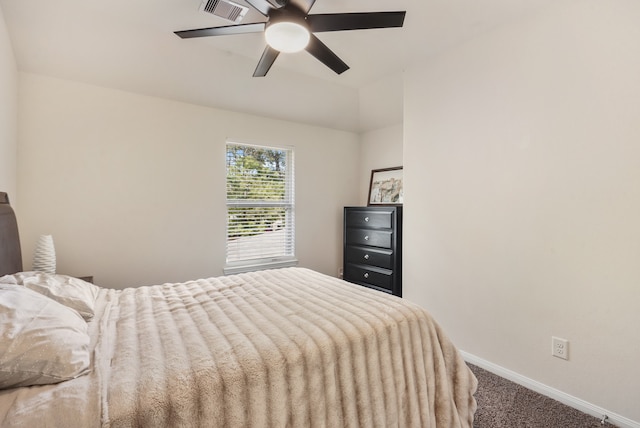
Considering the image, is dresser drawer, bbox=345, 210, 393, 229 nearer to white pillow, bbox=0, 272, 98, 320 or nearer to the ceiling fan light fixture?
the ceiling fan light fixture

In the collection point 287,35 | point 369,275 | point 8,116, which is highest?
point 287,35

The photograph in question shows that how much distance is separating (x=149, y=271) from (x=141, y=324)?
1.69 m

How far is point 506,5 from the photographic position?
202 cm

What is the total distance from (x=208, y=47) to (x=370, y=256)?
2663 millimetres

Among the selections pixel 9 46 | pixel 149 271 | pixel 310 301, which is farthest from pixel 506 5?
pixel 149 271

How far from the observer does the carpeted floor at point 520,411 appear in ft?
5.74

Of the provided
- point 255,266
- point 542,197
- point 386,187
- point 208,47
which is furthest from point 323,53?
point 255,266

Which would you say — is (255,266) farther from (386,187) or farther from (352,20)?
(352,20)

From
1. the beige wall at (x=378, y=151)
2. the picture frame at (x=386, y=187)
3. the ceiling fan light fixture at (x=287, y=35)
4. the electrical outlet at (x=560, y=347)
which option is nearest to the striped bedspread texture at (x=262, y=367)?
the electrical outlet at (x=560, y=347)

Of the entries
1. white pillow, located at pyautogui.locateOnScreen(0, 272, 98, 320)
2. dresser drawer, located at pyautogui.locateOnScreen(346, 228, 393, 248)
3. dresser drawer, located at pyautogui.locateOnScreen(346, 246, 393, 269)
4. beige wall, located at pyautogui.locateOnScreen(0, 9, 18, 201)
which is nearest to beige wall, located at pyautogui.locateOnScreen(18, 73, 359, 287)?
beige wall, located at pyautogui.locateOnScreen(0, 9, 18, 201)

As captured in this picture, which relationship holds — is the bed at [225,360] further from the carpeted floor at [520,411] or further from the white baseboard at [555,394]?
the white baseboard at [555,394]

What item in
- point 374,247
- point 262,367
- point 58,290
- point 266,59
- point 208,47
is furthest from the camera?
point 374,247

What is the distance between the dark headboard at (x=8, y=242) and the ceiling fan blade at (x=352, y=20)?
2.04 m

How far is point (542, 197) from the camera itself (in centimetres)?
204
